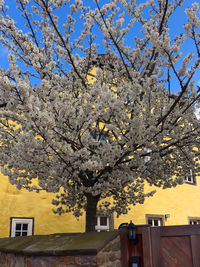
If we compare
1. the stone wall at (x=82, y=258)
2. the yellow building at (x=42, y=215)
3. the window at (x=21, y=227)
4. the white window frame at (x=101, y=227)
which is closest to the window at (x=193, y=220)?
the yellow building at (x=42, y=215)

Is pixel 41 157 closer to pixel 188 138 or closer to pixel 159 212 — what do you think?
pixel 188 138

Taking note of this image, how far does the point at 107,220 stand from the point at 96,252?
22.7 feet

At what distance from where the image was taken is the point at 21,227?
29.8 ft

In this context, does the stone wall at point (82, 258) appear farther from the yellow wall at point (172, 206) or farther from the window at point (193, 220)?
the window at point (193, 220)

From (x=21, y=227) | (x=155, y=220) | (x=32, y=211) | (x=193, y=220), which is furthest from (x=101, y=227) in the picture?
(x=193, y=220)

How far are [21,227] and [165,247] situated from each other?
19.9 ft

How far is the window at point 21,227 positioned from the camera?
8.87 metres

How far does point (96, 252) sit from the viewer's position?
4.13 meters

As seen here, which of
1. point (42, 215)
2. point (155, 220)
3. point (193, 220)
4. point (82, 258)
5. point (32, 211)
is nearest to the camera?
point (82, 258)

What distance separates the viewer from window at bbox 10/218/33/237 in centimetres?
887

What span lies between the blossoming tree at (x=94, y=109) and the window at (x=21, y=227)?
7.58 ft

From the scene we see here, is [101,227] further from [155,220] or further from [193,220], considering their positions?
[193,220]

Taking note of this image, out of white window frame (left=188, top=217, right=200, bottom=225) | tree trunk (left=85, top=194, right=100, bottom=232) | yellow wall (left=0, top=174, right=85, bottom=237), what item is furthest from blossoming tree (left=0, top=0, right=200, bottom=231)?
white window frame (left=188, top=217, right=200, bottom=225)

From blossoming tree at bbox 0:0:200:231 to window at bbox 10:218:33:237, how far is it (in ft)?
7.58
